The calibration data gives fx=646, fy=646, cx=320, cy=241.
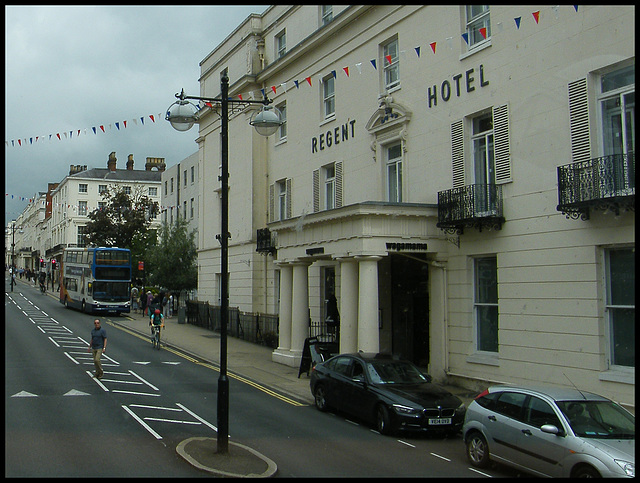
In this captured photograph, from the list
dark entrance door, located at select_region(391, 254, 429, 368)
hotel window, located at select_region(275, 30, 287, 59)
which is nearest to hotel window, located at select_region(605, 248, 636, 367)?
dark entrance door, located at select_region(391, 254, 429, 368)

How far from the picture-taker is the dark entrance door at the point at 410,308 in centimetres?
2128

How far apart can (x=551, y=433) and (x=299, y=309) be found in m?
13.9

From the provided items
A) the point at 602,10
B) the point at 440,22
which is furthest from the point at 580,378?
the point at 440,22

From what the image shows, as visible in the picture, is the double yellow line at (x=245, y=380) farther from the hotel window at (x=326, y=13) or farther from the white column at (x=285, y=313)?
the hotel window at (x=326, y=13)

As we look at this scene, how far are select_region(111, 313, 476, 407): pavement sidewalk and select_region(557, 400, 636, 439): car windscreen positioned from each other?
19.6ft

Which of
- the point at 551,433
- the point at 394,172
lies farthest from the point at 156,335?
the point at 551,433

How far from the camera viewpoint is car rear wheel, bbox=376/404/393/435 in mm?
12828

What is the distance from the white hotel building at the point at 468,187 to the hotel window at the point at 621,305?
0.03 meters

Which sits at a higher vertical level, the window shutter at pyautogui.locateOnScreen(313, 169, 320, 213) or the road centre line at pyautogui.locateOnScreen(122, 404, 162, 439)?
the window shutter at pyautogui.locateOnScreen(313, 169, 320, 213)

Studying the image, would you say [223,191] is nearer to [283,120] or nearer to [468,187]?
[468,187]

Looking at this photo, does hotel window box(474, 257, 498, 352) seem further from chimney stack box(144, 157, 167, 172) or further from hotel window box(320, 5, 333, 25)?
chimney stack box(144, 157, 167, 172)

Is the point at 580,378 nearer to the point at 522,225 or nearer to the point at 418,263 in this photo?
the point at 522,225

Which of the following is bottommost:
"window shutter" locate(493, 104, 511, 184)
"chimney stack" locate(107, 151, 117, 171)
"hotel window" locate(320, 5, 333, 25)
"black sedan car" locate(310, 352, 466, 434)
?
"black sedan car" locate(310, 352, 466, 434)

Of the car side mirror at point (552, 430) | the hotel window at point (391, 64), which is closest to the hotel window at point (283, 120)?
the hotel window at point (391, 64)
